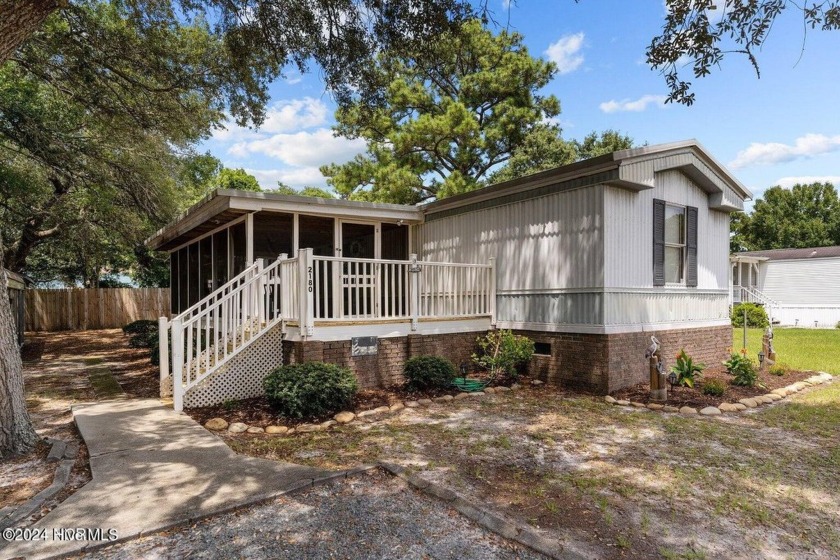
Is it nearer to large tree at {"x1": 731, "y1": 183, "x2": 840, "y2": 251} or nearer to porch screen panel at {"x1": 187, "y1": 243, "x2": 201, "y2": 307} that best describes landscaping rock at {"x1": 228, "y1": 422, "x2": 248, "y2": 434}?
porch screen panel at {"x1": 187, "y1": 243, "x2": 201, "y2": 307}

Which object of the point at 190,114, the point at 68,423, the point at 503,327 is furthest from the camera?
the point at 190,114

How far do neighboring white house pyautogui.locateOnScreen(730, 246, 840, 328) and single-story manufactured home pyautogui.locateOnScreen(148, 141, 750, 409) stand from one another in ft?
48.3

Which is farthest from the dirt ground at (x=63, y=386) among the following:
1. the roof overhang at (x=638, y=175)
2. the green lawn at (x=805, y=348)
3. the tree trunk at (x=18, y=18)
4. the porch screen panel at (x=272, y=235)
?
the green lawn at (x=805, y=348)

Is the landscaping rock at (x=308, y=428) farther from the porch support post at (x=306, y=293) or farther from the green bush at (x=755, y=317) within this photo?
the green bush at (x=755, y=317)

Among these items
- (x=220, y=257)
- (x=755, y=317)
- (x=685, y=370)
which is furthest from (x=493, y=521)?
(x=755, y=317)

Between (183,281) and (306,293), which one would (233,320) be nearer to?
(306,293)

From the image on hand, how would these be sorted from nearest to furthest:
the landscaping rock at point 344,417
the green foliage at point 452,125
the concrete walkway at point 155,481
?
1. the concrete walkway at point 155,481
2. the landscaping rock at point 344,417
3. the green foliage at point 452,125

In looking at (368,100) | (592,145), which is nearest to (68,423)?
(368,100)

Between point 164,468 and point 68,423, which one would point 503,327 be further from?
point 68,423

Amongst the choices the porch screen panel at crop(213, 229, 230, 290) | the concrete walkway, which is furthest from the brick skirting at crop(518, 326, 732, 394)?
the porch screen panel at crop(213, 229, 230, 290)

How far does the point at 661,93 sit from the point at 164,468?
606 cm

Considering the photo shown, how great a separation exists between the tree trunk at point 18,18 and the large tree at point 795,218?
4317cm

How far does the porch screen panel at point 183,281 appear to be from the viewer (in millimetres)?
12816

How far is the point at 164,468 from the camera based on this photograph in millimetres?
4008
